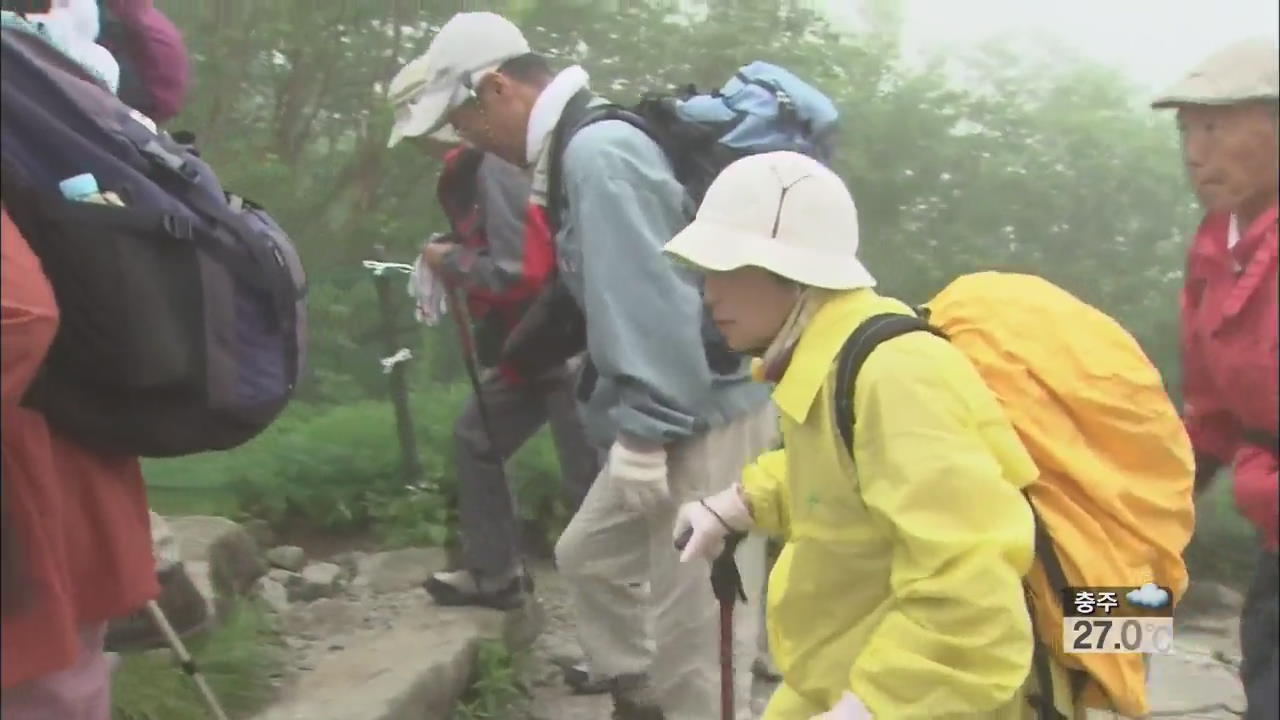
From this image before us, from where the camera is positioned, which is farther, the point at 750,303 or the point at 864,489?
the point at 750,303

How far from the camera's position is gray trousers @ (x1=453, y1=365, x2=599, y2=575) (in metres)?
3.97

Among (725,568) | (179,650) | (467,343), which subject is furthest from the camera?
(467,343)

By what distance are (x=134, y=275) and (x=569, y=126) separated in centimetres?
150

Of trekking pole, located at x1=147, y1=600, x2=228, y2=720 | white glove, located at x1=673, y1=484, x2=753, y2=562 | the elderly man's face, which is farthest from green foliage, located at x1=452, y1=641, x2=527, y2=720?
the elderly man's face

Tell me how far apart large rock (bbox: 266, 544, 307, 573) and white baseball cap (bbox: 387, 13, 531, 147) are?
1706 millimetres

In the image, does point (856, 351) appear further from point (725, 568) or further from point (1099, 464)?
point (725, 568)

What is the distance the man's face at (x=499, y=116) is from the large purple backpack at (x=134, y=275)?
1345 mm

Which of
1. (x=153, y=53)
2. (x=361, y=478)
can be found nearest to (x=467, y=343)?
(x=361, y=478)

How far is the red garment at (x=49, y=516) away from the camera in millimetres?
1530

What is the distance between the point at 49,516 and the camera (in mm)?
1635

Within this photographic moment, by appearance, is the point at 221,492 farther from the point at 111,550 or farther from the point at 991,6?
the point at 991,6

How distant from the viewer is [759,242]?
194cm

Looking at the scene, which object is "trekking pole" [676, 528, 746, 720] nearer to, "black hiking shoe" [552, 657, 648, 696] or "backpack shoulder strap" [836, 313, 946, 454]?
"backpack shoulder strap" [836, 313, 946, 454]
